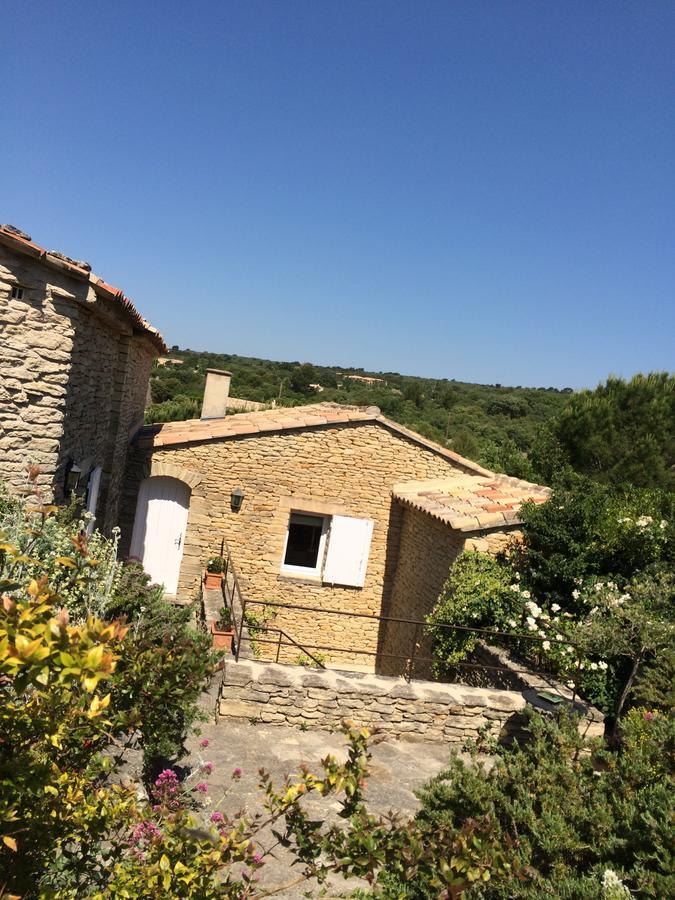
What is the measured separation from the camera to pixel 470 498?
10891mm

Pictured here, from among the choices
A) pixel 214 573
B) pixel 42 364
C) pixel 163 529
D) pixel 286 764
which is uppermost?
pixel 42 364

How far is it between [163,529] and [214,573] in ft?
4.63

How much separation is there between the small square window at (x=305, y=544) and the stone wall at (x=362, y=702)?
213 inches

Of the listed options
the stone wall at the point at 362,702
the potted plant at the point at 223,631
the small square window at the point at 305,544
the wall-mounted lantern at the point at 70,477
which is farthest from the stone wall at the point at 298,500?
the stone wall at the point at 362,702

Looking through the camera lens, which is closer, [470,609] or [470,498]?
[470,609]

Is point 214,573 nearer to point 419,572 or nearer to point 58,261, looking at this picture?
point 419,572

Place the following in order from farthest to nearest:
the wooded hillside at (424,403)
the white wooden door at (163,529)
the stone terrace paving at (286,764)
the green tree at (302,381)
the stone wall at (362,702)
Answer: the green tree at (302,381) < the wooded hillside at (424,403) < the white wooden door at (163,529) < the stone wall at (362,702) < the stone terrace paving at (286,764)

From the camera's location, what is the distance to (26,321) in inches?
237

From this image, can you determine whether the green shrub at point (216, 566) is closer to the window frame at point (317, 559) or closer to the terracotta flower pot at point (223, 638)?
the window frame at point (317, 559)

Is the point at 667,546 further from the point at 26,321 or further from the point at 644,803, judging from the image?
the point at 26,321

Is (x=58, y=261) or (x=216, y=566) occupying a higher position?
(x=58, y=261)

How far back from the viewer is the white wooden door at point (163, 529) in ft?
39.4

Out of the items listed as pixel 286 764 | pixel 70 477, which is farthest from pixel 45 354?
pixel 286 764

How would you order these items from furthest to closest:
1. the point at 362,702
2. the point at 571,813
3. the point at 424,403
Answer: the point at 424,403, the point at 362,702, the point at 571,813
